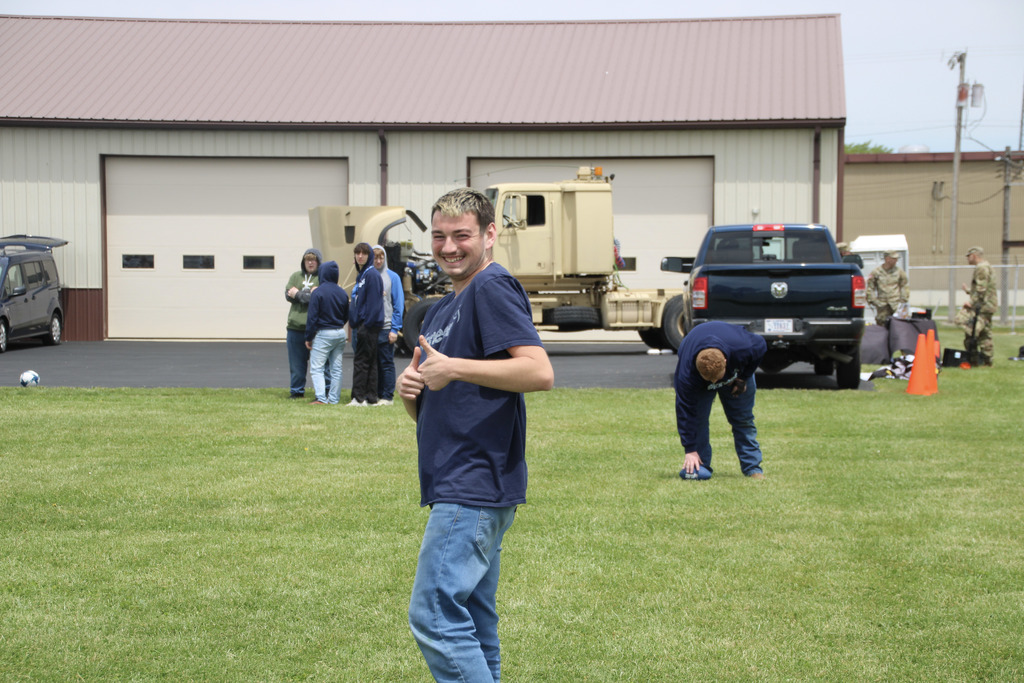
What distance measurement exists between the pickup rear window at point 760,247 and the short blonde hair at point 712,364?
25.9 feet

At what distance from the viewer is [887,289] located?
65.3 ft

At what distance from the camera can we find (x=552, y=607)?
521cm

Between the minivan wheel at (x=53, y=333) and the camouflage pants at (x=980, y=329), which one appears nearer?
the camouflage pants at (x=980, y=329)

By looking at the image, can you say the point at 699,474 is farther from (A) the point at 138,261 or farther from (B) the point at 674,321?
(A) the point at 138,261

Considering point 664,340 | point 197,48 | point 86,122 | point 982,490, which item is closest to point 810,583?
point 982,490

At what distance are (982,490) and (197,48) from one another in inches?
995

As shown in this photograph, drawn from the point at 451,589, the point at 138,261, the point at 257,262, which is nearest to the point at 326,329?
the point at 451,589

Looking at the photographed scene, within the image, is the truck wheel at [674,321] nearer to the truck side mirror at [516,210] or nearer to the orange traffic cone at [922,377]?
the truck side mirror at [516,210]

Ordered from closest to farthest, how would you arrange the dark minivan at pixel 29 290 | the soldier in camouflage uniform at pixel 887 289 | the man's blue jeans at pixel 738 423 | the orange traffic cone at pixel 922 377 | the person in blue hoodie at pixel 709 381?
1. the person in blue hoodie at pixel 709 381
2. the man's blue jeans at pixel 738 423
3. the orange traffic cone at pixel 922 377
4. the soldier in camouflage uniform at pixel 887 289
5. the dark minivan at pixel 29 290

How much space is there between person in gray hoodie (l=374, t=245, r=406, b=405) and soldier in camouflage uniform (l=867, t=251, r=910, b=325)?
1015cm

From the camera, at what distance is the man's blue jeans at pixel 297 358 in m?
13.5

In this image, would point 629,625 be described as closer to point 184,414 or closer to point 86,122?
point 184,414

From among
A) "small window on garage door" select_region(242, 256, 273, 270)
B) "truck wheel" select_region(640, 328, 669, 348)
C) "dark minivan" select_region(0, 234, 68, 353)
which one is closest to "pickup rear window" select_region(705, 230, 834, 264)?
"truck wheel" select_region(640, 328, 669, 348)

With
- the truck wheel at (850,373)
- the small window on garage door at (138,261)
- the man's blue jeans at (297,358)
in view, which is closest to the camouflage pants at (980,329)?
the truck wheel at (850,373)
